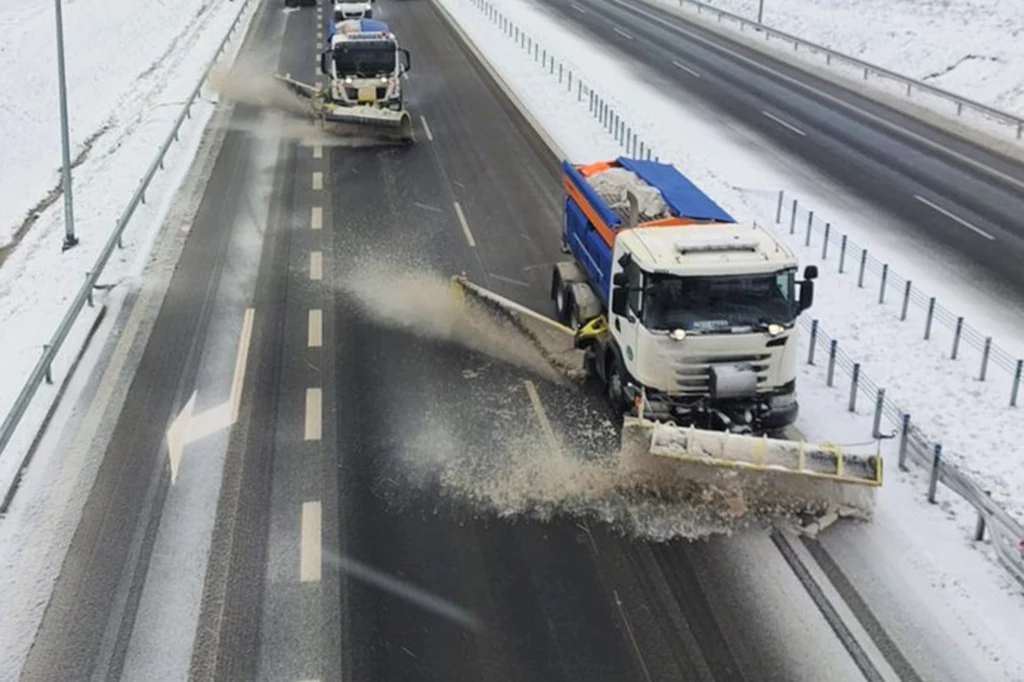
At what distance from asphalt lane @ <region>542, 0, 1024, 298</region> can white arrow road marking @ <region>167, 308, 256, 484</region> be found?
14475mm

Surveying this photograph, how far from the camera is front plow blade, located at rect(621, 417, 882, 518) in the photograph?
39.9 ft

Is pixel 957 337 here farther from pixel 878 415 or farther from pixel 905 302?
pixel 878 415

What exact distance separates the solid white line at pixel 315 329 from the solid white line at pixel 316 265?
188cm

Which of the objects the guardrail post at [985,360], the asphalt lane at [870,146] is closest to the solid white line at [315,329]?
the guardrail post at [985,360]

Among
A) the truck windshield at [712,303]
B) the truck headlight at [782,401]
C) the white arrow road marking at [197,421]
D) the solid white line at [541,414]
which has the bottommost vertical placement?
the white arrow road marking at [197,421]

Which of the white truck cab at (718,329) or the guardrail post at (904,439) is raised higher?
the white truck cab at (718,329)

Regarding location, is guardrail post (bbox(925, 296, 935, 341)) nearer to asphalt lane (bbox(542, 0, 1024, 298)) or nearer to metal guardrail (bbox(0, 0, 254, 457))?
asphalt lane (bbox(542, 0, 1024, 298))

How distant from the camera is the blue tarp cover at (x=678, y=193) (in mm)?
15906

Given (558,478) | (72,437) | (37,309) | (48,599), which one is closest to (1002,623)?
(558,478)

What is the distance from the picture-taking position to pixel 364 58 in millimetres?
31469

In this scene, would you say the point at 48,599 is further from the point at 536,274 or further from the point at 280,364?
the point at 536,274

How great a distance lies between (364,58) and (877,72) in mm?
20937

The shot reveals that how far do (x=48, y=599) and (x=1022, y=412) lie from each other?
12973 millimetres

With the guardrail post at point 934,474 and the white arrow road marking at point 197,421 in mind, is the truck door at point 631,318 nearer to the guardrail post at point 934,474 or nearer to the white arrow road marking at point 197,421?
the guardrail post at point 934,474
